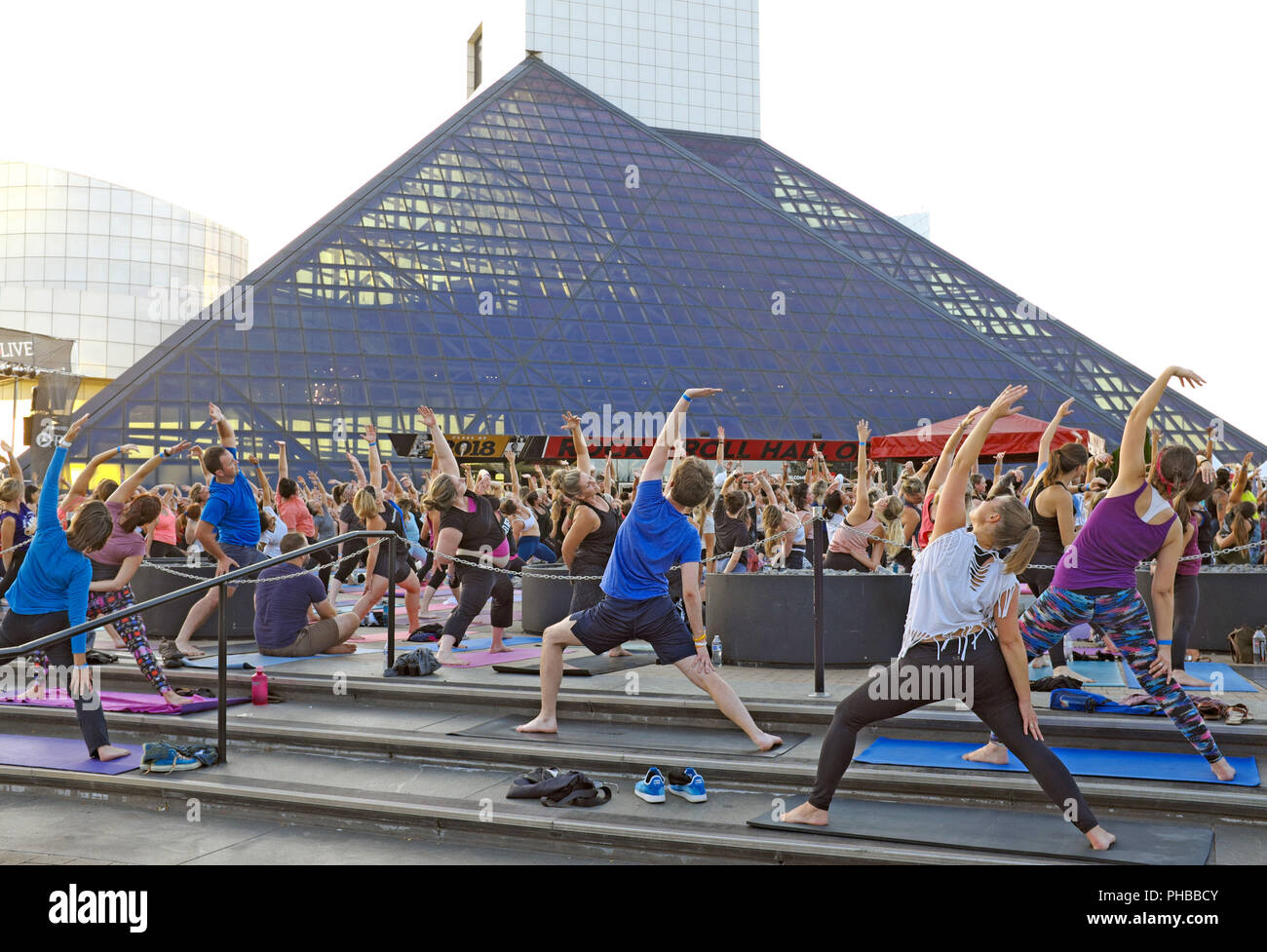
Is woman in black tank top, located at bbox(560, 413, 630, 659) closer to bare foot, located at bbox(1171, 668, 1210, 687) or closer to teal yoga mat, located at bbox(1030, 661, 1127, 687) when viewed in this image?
teal yoga mat, located at bbox(1030, 661, 1127, 687)

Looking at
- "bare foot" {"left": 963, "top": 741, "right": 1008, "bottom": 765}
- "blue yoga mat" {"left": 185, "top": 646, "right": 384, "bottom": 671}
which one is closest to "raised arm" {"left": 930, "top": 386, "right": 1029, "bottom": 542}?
"bare foot" {"left": 963, "top": 741, "right": 1008, "bottom": 765}

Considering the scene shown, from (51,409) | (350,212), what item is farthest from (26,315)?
(51,409)

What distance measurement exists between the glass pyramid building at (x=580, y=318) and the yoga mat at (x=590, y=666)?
19308 mm

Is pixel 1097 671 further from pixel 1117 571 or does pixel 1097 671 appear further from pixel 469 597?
pixel 469 597

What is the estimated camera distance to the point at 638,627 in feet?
19.6

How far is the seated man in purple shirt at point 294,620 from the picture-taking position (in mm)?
9258

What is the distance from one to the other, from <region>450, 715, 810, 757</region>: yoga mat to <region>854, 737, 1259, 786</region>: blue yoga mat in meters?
0.59

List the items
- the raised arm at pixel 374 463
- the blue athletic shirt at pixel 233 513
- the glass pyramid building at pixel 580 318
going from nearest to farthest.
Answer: the blue athletic shirt at pixel 233 513
the raised arm at pixel 374 463
the glass pyramid building at pixel 580 318

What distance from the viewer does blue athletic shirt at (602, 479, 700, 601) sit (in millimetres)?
5992

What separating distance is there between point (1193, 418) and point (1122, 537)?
3570 cm

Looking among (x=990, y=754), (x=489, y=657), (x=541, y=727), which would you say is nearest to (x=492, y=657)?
(x=489, y=657)

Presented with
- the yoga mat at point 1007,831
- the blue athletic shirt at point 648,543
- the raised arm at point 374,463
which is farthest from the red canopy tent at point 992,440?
the yoga mat at point 1007,831

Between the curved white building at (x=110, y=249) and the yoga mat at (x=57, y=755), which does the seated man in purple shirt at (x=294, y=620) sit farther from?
the curved white building at (x=110, y=249)
